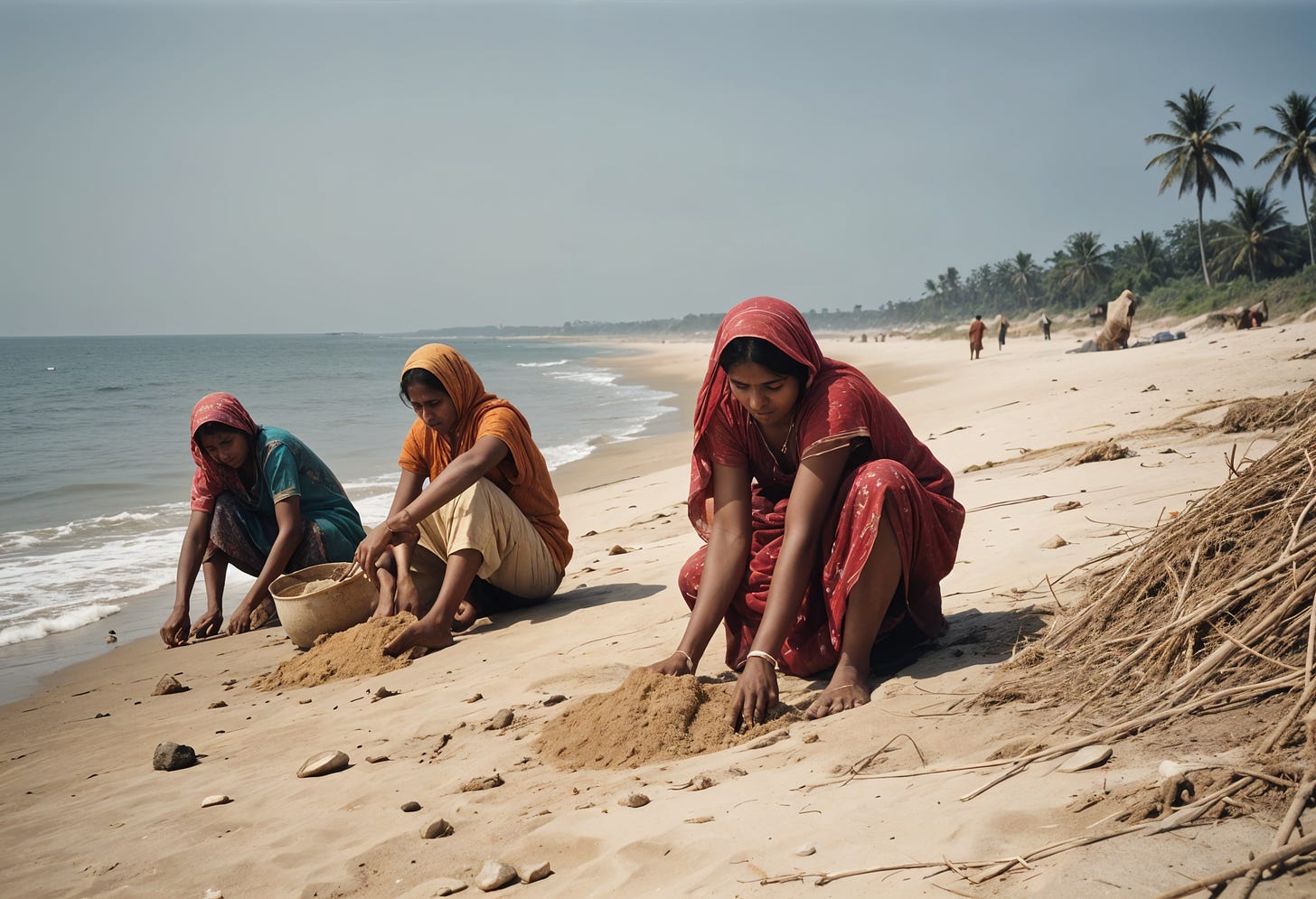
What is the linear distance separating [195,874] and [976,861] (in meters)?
1.88

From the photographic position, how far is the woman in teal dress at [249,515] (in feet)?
16.9

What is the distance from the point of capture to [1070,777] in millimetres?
1846

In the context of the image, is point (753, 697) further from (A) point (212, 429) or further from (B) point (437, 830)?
(A) point (212, 429)

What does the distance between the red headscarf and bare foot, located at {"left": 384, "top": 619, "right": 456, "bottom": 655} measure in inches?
72.8

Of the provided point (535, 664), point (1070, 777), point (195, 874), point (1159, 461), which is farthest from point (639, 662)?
point (1159, 461)

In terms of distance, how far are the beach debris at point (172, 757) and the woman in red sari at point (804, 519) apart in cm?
172

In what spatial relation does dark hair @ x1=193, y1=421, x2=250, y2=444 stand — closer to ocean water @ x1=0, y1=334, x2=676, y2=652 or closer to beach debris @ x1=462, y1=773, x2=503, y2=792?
ocean water @ x1=0, y1=334, x2=676, y2=652

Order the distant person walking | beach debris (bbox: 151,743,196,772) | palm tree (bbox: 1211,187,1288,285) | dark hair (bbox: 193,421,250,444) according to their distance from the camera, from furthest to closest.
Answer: palm tree (bbox: 1211,187,1288,285) < the distant person walking < dark hair (bbox: 193,421,250,444) < beach debris (bbox: 151,743,196,772)

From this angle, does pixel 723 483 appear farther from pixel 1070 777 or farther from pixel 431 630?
pixel 431 630

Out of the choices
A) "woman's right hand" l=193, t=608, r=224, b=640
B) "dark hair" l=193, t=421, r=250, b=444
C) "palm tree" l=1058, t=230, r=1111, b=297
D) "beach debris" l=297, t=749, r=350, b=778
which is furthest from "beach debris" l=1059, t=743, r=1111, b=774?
"palm tree" l=1058, t=230, r=1111, b=297

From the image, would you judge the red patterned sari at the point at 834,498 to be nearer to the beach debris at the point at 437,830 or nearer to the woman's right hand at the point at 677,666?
the woman's right hand at the point at 677,666

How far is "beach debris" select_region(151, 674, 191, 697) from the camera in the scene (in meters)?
4.32

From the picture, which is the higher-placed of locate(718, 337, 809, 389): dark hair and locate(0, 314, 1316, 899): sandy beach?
locate(718, 337, 809, 389): dark hair

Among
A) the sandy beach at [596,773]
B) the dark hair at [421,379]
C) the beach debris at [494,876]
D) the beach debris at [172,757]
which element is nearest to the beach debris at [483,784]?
the sandy beach at [596,773]
